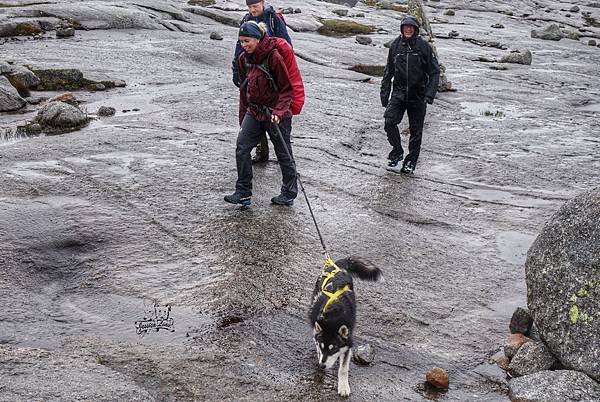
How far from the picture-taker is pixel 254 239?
1033 cm

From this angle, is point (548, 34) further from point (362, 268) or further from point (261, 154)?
point (362, 268)

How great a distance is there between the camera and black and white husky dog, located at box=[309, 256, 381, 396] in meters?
6.78

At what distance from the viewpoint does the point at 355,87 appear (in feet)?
80.9

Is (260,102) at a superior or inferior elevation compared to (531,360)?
superior

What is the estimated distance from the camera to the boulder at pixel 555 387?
6.57 meters

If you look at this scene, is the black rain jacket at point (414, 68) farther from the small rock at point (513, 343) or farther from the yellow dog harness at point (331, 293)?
the yellow dog harness at point (331, 293)

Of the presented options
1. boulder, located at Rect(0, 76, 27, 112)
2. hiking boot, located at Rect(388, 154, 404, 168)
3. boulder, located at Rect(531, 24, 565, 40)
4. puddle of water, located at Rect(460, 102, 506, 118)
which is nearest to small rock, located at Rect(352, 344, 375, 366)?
hiking boot, located at Rect(388, 154, 404, 168)

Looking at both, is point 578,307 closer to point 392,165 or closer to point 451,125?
point 392,165

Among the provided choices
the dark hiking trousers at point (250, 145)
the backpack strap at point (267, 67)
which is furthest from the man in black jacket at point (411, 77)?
the backpack strap at point (267, 67)

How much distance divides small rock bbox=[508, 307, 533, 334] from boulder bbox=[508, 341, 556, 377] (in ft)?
2.15

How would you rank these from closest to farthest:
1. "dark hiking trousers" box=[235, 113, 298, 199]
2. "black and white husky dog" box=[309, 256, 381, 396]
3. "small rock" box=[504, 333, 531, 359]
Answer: "black and white husky dog" box=[309, 256, 381, 396], "small rock" box=[504, 333, 531, 359], "dark hiking trousers" box=[235, 113, 298, 199]

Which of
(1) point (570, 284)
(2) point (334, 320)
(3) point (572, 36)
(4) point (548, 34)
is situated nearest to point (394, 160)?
(1) point (570, 284)

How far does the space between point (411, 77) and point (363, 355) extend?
7944mm

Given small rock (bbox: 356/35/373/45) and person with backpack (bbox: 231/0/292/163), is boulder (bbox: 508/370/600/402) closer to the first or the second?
person with backpack (bbox: 231/0/292/163)
